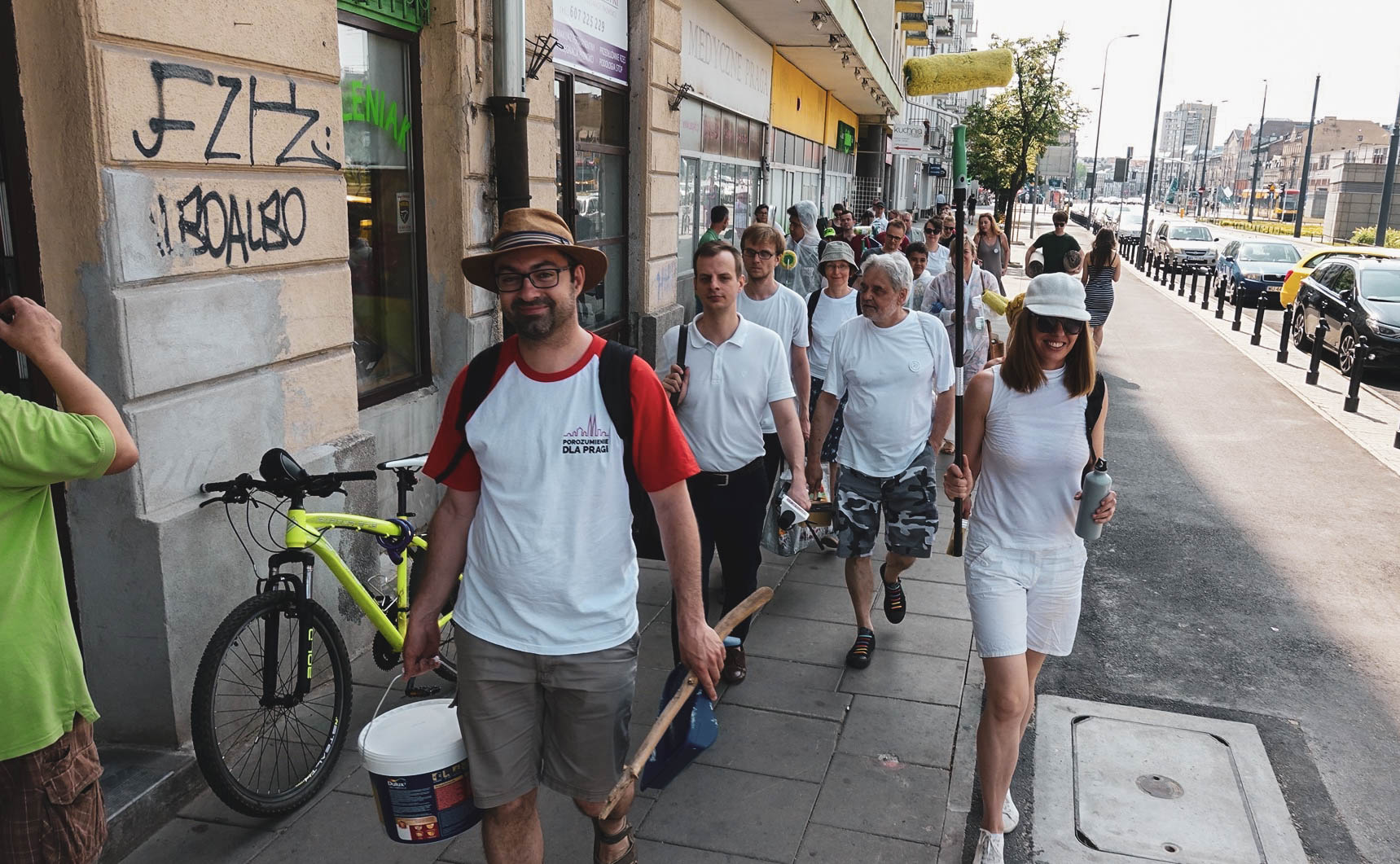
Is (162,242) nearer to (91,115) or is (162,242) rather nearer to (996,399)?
(91,115)

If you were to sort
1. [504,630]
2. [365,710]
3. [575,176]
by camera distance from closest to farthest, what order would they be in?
1. [504,630]
2. [365,710]
3. [575,176]

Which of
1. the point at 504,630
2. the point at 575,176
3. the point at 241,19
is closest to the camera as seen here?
the point at 504,630

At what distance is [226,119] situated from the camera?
4.20 meters

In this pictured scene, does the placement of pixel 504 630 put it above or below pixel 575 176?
below

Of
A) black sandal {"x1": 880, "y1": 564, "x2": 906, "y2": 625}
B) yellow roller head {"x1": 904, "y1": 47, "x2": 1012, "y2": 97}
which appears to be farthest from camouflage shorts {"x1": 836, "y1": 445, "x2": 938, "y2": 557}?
yellow roller head {"x1": 904, "y1": 47, "x2": 1012, "y2": 97}

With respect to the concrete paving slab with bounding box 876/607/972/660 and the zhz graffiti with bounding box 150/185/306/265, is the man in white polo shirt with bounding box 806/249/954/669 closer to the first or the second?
the concrete paving slab with bounding box 876/607/972/660

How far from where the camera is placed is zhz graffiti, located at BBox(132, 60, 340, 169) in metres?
3.85

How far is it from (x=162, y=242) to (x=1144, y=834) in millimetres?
4010

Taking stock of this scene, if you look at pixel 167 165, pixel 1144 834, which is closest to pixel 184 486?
pixel 167 165

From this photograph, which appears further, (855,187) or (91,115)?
(855,187)

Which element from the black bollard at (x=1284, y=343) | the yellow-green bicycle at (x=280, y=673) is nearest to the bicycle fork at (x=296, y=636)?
the yellow-green bicycle at (x=280, y=673)

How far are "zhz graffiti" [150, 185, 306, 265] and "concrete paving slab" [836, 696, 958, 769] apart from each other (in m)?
3.06

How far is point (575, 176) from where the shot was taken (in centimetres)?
898

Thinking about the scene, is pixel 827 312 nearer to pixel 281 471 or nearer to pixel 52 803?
pixel 281 471
